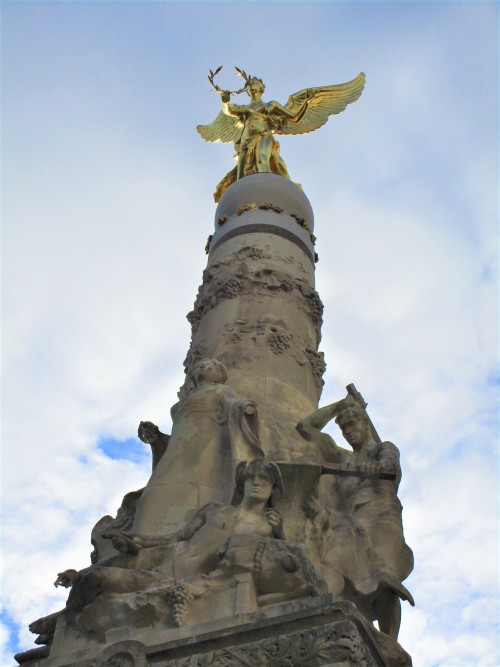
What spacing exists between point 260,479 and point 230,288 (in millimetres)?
4689

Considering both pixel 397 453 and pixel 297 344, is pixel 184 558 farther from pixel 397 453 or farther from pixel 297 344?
pixel 297 344

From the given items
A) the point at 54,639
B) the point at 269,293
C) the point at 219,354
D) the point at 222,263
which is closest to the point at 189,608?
the point at 54,639

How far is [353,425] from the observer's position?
9734 millimetres

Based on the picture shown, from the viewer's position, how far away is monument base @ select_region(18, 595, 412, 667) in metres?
5.62

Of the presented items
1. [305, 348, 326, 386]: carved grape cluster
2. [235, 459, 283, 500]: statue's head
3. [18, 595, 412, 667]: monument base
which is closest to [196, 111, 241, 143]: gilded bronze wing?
[305, 348, 326, 386]: carved grape cluster

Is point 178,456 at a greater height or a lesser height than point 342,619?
greater

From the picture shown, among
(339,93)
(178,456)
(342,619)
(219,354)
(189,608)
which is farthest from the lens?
(339,93)

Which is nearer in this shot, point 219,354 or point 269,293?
point 219,354

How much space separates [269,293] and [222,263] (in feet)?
3.40

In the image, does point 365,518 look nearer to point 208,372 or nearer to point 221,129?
point 208,372

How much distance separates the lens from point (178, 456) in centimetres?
886

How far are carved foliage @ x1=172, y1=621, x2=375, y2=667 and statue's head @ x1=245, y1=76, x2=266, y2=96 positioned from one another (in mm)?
13743

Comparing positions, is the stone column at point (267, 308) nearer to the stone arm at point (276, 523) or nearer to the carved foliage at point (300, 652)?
the stone arm at point (276, 523)

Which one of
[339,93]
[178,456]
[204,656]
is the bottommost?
[204,656]
